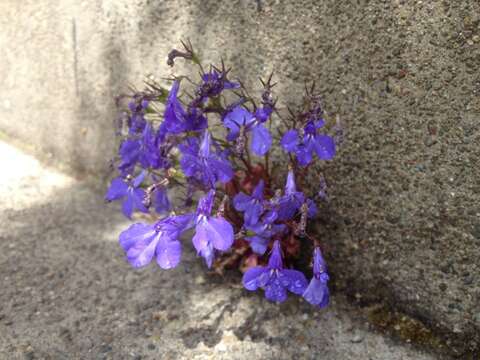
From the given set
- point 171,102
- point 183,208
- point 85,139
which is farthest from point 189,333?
point 85,139

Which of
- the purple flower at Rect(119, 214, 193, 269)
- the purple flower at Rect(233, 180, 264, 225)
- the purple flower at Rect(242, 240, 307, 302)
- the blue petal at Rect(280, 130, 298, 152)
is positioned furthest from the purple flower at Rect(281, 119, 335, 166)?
the purple flower at Rect(119, 214, 193, 269)

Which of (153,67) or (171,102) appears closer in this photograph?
(171,102)

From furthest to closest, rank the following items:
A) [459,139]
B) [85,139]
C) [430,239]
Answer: [85,139] → [430,239] → [459,139]

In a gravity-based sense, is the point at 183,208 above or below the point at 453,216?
below

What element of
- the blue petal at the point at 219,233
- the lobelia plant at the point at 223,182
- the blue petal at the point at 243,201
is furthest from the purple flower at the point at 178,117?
the blue petal at the point at 219,233

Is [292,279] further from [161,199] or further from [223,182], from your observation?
[161,199]

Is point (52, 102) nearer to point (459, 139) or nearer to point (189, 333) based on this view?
point (189, 333)
